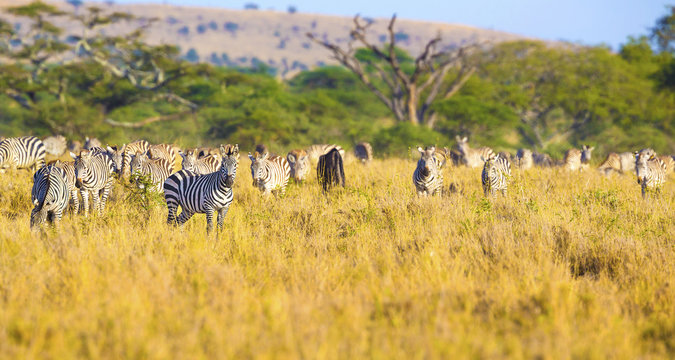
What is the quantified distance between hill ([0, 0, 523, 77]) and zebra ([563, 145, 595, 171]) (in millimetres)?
131482

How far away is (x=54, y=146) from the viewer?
831 inches

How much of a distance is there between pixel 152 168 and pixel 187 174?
3.03 meters

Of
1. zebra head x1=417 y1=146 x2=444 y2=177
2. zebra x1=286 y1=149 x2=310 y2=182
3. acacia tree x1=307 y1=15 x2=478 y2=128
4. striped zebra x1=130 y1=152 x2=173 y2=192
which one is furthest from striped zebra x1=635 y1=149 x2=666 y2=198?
acacia tree x1=307 y1=15 x2=478 y2=128

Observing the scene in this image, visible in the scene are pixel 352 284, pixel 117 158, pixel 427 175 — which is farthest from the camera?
pixel 117 158

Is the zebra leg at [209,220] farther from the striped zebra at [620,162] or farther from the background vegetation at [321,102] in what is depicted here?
the background vegetation at [321,102]

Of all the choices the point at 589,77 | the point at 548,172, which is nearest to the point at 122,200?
the point at 548,172

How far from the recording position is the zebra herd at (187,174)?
7699 mm

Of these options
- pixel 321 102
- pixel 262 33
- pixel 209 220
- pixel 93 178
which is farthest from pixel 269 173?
pixel 262 33

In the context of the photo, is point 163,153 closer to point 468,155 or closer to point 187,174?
point 187,174

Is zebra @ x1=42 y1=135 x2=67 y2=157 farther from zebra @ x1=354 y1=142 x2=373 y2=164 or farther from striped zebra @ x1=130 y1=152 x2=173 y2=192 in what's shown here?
striped zebra @ x1=130 y1=152 x2=173 y2=192

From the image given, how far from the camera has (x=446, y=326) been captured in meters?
4.21

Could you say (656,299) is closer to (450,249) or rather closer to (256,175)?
(450,249)

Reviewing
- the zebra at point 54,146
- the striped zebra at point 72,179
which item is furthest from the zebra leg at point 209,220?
the zebra at point 54,146

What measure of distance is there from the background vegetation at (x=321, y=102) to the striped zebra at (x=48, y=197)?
22224 mm
